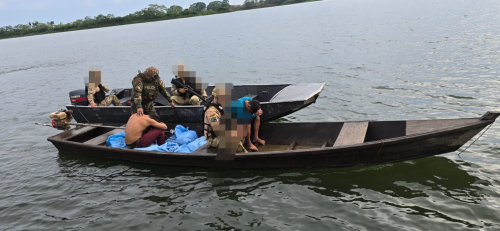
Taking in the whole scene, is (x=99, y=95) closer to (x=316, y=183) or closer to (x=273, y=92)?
(x=273, y=92)

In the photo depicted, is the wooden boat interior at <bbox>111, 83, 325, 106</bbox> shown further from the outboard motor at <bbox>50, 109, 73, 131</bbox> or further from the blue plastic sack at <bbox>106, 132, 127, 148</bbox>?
the outboard motor at <bbox>50, 109, 73, 131</bbox>

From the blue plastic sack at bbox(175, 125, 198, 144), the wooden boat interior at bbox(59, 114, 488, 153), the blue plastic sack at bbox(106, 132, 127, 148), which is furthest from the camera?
the blue plastic sack at bbox(106, 132, 127, 148)

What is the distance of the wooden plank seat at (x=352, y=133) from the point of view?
7044mm

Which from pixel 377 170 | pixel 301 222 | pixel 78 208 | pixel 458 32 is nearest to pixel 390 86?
pixel 377 170

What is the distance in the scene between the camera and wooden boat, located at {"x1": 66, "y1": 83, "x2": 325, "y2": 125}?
9.13 m

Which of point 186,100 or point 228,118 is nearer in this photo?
point 228,118

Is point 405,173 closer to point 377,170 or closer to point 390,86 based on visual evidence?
point 377,170

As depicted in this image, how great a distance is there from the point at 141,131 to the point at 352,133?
15.6 ft

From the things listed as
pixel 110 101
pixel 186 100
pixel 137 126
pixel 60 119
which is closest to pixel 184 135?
pixel 137 126

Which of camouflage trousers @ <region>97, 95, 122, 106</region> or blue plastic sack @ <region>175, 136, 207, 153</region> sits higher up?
camouflage trousers @ <region>97, 95, 122, 106</region>

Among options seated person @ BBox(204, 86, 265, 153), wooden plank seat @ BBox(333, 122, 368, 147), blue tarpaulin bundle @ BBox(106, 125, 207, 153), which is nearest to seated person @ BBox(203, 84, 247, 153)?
seated person @ BBox(204, 86, 265, 153)

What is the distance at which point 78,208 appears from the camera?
23.6ft

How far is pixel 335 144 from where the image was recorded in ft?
23.2

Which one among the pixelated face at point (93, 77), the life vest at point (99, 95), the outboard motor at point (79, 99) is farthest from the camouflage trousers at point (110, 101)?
the outboard motor at point (79, 99)
